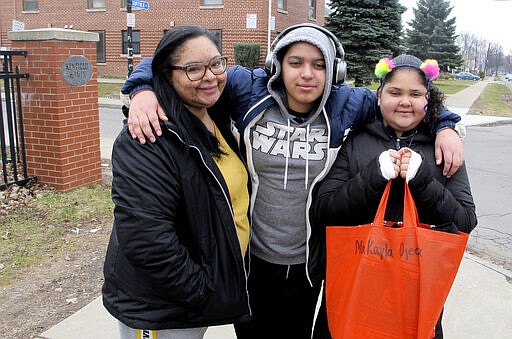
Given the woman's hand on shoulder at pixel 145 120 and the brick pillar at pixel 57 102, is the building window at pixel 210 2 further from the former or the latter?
the woman's hand on shoulder at pixel 145 120

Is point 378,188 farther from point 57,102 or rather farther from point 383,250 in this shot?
point 57,102

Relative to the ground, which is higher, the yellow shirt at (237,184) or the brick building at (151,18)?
the brick building at (151,18)

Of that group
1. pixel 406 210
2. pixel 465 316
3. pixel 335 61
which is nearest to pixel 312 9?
pixel 465 316

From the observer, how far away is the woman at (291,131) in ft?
6.98

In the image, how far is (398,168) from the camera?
1.89 meters

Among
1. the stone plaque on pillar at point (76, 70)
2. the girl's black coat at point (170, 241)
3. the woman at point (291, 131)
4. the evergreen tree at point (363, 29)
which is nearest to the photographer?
the girl's black coat at point (170, 241)

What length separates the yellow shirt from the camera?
6.55 ft

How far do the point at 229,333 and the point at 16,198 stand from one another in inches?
132

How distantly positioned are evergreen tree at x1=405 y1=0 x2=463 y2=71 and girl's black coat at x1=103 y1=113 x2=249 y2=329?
126 feet

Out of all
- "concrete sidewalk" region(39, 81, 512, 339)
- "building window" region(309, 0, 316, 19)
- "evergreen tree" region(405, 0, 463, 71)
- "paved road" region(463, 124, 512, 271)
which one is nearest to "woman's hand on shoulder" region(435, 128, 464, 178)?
"concrete sidewalk" region(39, 81, 512, 339)

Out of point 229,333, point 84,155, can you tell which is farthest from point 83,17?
point 229,333

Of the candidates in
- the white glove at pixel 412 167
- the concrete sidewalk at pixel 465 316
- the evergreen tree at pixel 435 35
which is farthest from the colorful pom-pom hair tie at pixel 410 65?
the evergreen tree at pixel 435 35

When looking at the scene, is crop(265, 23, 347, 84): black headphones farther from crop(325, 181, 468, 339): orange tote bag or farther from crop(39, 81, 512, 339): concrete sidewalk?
crop(39, 81, 512, 339): concrete sidewalk

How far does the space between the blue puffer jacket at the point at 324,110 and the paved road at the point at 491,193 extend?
3.00 m
